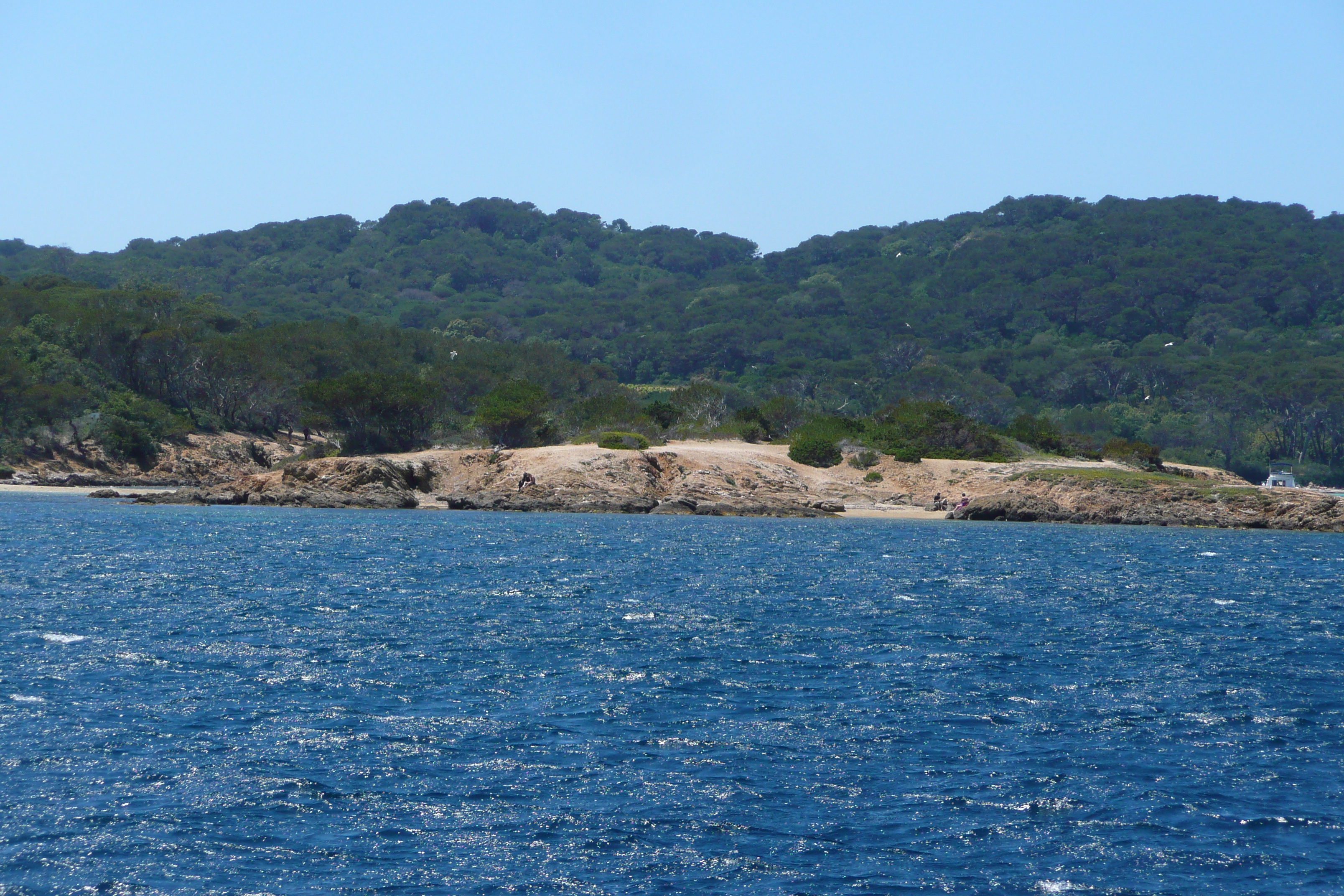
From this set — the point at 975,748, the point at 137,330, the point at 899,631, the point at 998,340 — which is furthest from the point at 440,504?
the point at 998,340

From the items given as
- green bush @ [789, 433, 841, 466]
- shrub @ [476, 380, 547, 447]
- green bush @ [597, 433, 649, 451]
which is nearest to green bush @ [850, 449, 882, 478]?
green bush @ [789, 433, 841, 466]

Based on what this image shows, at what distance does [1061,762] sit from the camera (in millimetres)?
15094

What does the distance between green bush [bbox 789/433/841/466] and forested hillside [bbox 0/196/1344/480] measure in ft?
89.4

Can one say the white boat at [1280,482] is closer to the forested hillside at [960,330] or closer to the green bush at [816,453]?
the green bush at [816,453]

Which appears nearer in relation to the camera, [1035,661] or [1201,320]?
[1035,661]

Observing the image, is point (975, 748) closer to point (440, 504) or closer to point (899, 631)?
point (899, 631)

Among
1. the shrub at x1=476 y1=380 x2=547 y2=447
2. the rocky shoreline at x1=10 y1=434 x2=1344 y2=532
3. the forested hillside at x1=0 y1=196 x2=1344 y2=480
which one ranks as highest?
the forested hillside at x1=0 y1=196 x2=1344 y2=480

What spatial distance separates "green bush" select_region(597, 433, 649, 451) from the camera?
68750mm

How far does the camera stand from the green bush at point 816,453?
237ft

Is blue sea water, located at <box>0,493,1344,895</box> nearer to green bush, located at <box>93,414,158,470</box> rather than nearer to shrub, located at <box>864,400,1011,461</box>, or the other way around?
shrub, located at <box>864,400,1011,461</box>

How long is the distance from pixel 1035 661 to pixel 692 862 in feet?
39.5

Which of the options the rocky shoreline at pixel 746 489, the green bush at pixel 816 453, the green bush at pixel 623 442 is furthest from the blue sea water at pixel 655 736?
the green bush at pixel 816 453

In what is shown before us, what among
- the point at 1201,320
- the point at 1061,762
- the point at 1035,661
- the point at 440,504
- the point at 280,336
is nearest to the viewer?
the point at 1061,762

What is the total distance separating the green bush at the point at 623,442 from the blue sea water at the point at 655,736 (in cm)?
3533
